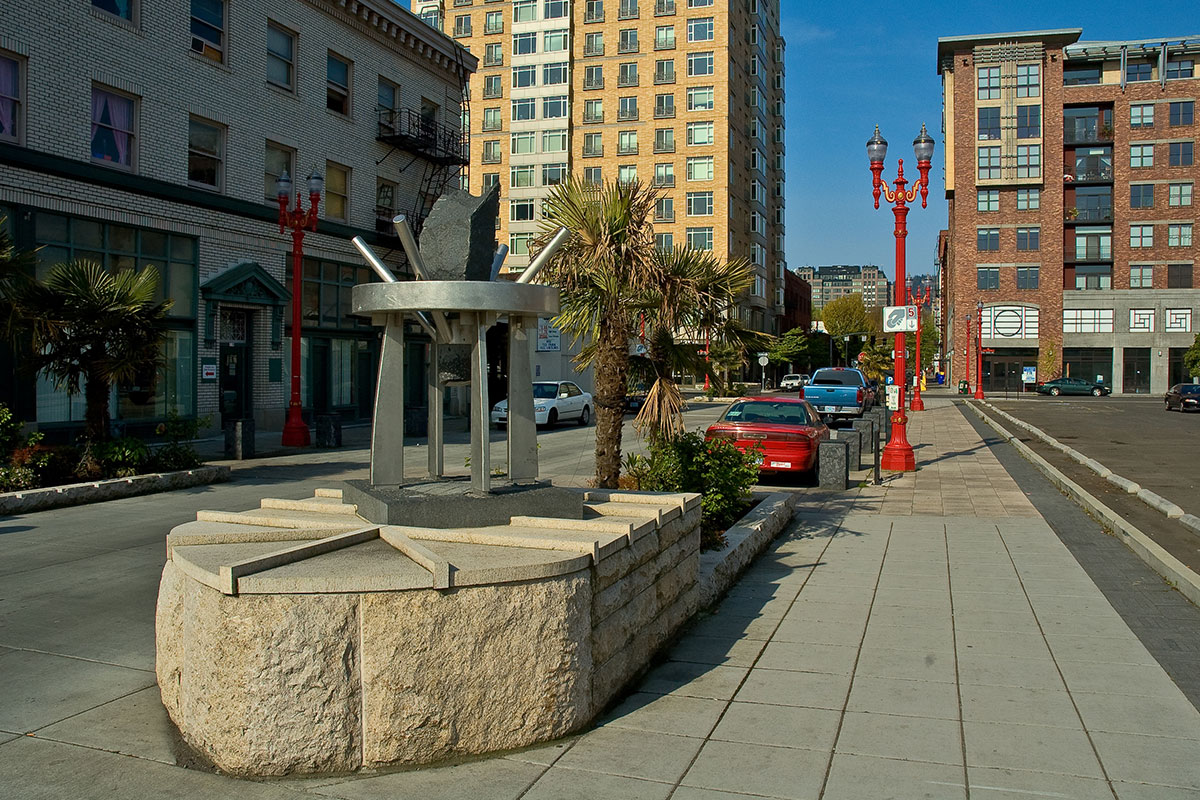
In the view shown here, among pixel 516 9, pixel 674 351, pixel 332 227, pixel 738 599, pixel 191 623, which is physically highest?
pixel 516 9

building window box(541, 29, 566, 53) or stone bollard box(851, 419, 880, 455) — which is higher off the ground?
building window box(541, 29, 566, 53)

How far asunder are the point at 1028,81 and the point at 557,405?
205 feet

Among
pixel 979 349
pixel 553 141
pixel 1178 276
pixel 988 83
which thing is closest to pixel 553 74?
pixel 553 141

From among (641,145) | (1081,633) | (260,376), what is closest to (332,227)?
(260,376)

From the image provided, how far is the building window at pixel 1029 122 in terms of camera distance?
73188 mm

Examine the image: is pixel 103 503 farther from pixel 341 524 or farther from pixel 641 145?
pixel 641 145

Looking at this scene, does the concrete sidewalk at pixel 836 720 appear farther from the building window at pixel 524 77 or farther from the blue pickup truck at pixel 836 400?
the building window at pixel 524 77

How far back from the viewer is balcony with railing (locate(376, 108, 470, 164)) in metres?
29.2

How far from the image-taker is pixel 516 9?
223ft

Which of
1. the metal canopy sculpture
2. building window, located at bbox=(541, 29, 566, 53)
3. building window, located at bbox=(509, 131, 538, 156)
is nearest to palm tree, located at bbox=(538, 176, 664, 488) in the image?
the metal canopy sculpture

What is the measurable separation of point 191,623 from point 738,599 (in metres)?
4.58

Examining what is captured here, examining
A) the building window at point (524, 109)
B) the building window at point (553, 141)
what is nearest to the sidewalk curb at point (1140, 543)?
the building window at point (553, 141)

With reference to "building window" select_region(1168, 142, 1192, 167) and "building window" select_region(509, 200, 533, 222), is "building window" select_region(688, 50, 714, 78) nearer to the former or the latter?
"building window" select_region(509, 200, 533, 222)

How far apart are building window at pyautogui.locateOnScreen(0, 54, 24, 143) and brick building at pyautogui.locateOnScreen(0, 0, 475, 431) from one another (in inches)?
1.2
